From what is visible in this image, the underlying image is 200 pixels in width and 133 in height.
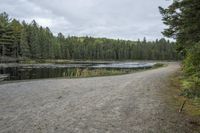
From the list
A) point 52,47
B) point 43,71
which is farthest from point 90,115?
point 52,47

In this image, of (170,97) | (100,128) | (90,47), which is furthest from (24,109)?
(90,47)

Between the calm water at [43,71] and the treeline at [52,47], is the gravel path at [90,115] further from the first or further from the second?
the treeline at [52,47]

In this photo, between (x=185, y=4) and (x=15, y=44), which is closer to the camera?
(x=185, y=4)

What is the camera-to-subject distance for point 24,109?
10.3m

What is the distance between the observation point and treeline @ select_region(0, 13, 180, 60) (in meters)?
75.2

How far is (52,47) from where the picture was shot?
88.7m

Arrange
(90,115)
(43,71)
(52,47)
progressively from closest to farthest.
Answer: (90,115) → (43,71) → (52,47)

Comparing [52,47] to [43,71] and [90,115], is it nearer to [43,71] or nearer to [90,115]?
[43,71]

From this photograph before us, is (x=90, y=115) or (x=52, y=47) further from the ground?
(x=52, y=47)

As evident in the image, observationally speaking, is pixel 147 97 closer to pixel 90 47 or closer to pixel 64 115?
pixel 64 115

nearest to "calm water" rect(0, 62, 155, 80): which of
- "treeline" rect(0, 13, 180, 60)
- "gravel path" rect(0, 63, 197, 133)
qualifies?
"treeline" rect(0, 13, 180, 60)

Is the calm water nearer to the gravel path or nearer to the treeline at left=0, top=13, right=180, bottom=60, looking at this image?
the treeline at left=0, top=13, right=180, bottom=60

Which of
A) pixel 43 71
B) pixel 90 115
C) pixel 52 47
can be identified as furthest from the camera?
pixel 52 47

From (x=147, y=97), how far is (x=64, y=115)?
189 inches
